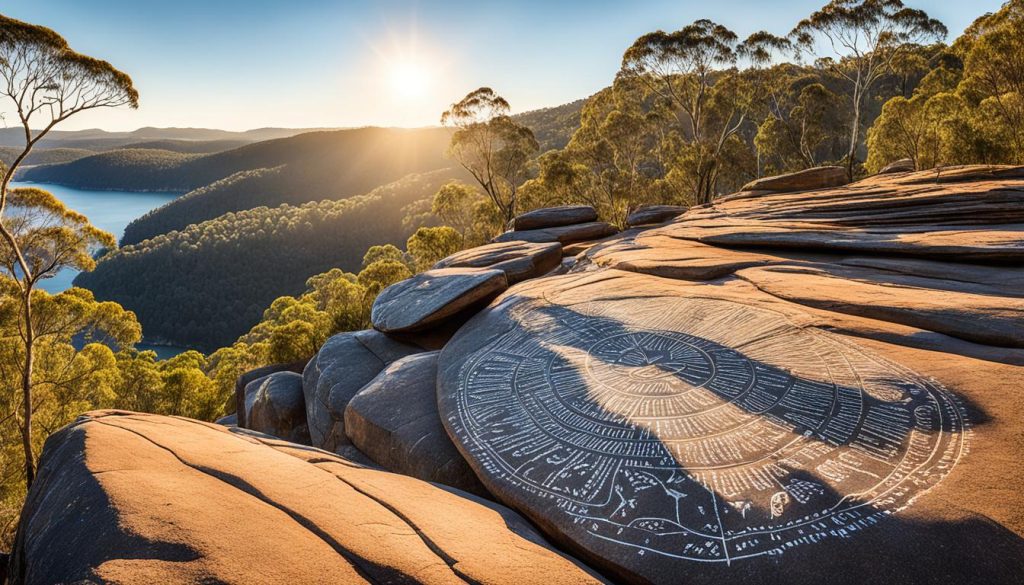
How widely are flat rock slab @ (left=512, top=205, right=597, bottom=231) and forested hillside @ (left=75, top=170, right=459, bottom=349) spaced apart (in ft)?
195

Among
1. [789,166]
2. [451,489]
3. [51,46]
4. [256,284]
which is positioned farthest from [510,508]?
[256,284]

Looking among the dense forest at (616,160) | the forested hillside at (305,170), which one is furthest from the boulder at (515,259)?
the forested hillside at (305,170)

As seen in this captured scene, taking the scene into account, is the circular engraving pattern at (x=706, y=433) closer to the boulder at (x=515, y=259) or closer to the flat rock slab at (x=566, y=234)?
the boulder at (x=515, y=259)

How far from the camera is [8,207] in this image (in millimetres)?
15547

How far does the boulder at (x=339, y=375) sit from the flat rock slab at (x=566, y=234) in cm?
632

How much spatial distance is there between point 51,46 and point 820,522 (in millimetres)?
20214

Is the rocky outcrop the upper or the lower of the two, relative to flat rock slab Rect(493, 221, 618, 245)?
lower

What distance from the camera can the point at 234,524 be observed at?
272 centimetres

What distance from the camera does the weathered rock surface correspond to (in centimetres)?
975

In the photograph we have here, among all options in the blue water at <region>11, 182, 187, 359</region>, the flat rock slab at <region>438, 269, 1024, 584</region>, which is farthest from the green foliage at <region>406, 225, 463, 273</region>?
the blue water at <region>11, 182, 187, 359</region>

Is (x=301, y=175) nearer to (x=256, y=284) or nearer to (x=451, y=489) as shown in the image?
(x=256, y=284)

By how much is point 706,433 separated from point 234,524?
3649mm

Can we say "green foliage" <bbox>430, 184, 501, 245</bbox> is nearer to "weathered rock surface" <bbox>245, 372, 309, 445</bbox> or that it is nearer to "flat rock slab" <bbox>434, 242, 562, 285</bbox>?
"flat rock slab" <bbox>434, 242, 562, 285</bbox>

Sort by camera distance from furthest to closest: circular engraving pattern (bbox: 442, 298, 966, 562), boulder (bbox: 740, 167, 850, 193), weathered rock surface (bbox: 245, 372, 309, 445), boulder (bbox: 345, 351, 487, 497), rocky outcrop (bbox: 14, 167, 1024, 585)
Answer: boulder (bbox: 740, 167, 850, 193) < weathered rock surface (bbox: 245, 372, 309, 445) < boulder (bbox: 345, 351, 487, 497) < circular engraving pattern (bbox: 442, 298, 966, 562) < rocky outcrop (bbox: 14, 167, 1024, 585)
